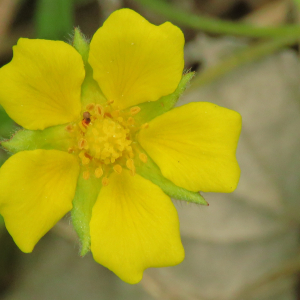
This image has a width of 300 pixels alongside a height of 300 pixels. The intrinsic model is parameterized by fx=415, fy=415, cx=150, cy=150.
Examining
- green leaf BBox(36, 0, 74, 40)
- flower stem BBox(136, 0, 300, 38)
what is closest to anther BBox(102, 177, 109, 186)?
green leaf BBox(36, 0, 74, 40)

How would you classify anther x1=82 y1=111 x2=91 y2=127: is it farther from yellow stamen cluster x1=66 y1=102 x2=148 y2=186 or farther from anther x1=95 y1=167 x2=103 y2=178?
anther x1=95 y1=167 x2=103 y2=178

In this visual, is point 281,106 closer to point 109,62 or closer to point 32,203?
point 109,62

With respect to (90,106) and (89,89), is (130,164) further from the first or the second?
(89,89)

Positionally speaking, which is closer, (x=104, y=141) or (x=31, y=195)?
(x=31, y=195)

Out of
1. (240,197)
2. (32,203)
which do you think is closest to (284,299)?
(240,197)

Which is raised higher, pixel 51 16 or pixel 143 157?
pixel 51 16

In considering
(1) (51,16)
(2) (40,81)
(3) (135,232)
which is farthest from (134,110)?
(1) (51,16)
